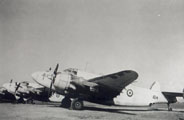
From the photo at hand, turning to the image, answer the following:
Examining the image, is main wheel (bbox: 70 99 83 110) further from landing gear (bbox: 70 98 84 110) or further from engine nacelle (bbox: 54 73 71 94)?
engine nacelle (bbox: 54 73 71 94)

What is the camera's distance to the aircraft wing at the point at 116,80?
36.2 feet

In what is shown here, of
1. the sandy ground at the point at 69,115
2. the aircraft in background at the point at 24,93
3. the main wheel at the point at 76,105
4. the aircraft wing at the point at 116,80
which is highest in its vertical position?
the aircraft wing at the point at 116,80

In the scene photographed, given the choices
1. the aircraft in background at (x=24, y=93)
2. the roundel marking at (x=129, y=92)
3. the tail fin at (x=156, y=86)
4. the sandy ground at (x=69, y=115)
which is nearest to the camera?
the sandy ground at (x=69, y=115)

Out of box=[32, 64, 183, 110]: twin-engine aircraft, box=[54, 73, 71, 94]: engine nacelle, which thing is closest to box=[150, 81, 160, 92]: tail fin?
box=[32, 64, 183, 110]: twin-engine aircraft

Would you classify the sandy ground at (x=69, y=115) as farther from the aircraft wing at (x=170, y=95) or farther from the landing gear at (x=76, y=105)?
the aircraft wing at (x=170, y=95)

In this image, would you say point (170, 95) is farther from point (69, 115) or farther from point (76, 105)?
point (69, 115)

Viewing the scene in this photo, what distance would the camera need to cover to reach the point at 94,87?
1167cm

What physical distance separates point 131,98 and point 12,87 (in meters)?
12.7

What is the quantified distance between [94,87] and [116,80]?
51.9 inches

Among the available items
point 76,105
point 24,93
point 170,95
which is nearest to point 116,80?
point 76,105

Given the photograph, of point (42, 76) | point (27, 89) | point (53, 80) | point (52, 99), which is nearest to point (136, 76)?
point (53, 80)

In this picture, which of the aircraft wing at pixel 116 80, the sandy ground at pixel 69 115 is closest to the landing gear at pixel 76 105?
the sandy ground at pixel 69 115

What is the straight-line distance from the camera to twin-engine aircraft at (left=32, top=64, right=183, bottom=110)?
1148 cm

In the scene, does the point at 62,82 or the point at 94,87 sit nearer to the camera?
the point at 62,82
